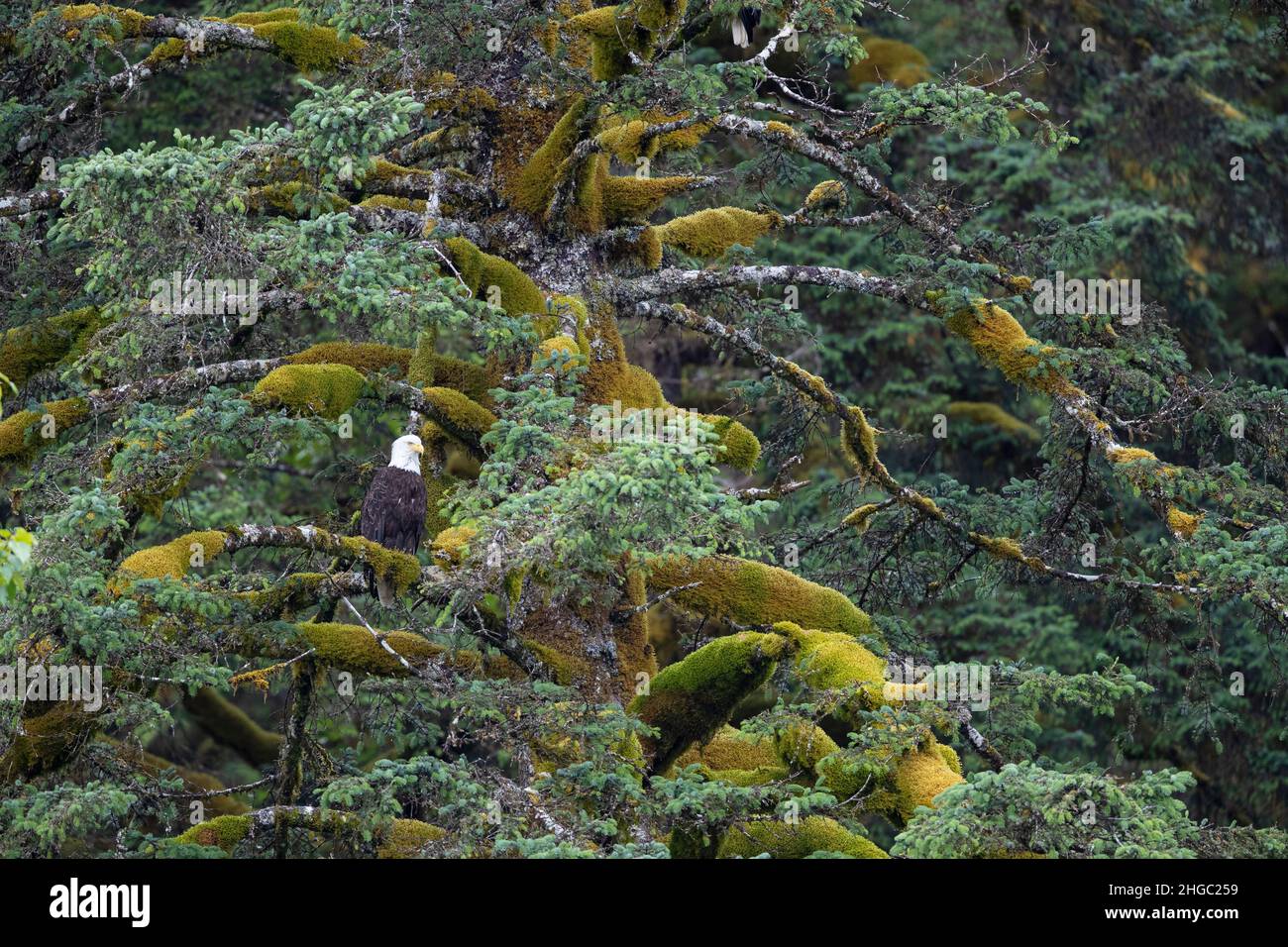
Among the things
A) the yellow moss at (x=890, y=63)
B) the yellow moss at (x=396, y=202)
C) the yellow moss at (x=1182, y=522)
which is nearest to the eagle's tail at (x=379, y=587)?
the yellow moss at (x=396, y=202)

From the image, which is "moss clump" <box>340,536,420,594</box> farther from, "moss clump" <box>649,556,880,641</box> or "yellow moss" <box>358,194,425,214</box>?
"yellow moss" <box>358,194,425,214</box>

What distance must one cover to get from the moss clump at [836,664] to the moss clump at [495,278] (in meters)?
2.22

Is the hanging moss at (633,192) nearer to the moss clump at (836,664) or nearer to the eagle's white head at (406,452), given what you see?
the eagle's white head at (406,452)

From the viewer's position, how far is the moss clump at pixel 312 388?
834 centimetres

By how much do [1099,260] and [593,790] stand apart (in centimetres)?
992

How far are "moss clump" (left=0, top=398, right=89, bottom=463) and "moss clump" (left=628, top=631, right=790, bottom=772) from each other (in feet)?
10.7

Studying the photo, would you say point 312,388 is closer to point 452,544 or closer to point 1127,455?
point 452,544

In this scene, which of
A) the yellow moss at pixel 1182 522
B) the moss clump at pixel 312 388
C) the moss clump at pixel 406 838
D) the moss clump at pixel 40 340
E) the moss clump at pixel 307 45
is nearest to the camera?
the moss clump at pixel 406 838

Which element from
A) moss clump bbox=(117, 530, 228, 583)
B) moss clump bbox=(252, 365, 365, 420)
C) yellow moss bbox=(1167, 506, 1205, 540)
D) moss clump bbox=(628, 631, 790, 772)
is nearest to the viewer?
moss clump bbox=(117, 530, 228, 583)

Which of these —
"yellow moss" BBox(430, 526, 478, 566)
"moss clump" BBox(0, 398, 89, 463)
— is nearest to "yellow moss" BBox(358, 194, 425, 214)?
"moss clump" BBox(0, 398, 89, 463)

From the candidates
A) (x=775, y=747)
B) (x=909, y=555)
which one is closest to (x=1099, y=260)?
(x=909, y=555)

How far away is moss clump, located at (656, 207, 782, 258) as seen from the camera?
10.8 metres
